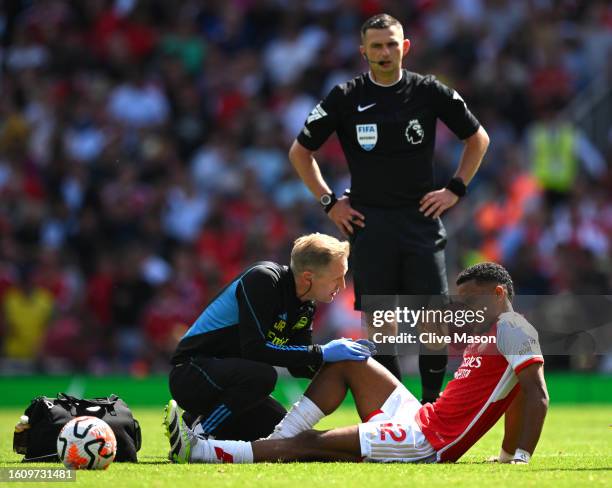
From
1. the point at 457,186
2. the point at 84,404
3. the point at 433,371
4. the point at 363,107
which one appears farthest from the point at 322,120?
the point at 84,404

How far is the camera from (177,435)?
6715 millimetres

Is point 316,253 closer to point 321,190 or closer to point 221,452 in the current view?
point 221,452

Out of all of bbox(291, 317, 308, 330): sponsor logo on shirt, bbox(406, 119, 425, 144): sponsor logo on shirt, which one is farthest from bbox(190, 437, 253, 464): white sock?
bbox(406, 119, 425, 144): sponsor logo on shirt

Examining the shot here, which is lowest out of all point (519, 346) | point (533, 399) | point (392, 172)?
point (533, 399)

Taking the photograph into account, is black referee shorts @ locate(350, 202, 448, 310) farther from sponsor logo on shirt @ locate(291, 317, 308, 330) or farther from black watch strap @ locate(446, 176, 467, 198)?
sponsor logo on shirt @ locate(291, 317, 308, 330)

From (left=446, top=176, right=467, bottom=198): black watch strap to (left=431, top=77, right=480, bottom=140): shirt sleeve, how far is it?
35 cm

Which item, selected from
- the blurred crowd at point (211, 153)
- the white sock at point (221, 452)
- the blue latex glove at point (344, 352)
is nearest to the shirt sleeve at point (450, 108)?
the blue latex glove at point (344, 352)

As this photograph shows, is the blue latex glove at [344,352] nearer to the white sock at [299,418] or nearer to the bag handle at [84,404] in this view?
the white sock at [299,418]

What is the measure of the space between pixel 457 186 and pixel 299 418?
2288 mm

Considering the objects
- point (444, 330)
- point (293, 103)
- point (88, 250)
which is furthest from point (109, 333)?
point (444, 330)

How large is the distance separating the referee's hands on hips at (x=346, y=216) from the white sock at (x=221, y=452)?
6.41 ft

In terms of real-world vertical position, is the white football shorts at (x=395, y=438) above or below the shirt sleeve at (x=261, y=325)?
below

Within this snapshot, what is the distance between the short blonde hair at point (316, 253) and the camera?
698 cm

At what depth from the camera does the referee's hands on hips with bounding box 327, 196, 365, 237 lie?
8133 mm
